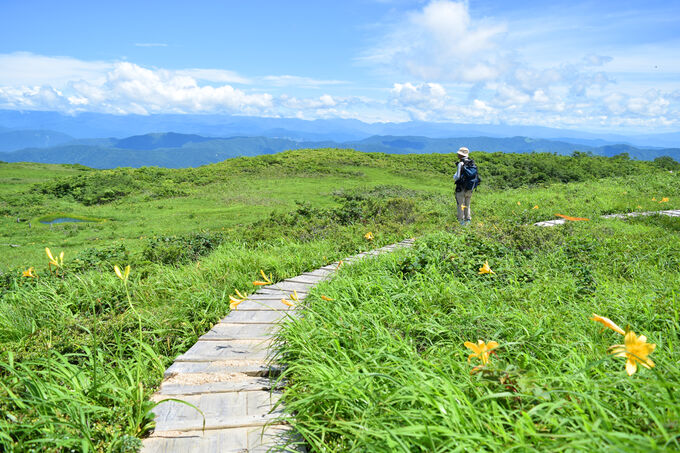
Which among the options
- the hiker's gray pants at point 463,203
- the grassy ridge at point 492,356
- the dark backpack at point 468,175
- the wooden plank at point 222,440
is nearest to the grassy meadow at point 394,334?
the grassy ridge at point 492,356

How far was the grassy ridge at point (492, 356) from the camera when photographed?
1.75m

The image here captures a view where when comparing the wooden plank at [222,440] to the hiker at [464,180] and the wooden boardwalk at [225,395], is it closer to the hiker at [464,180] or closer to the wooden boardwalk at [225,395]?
the wooden boardwalk at [225,395]

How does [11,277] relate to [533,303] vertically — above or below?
below

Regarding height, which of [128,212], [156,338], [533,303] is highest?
[533,303]

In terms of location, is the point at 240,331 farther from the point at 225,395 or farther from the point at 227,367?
the point at 225,395

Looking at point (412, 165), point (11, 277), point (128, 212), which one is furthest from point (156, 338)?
point (412, 165)

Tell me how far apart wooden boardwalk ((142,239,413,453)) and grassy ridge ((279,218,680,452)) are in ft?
0.63

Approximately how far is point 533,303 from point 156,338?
11.9 ft

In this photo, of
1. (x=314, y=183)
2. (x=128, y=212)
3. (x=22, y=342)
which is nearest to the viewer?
(x=22, y=342)

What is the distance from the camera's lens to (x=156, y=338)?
11.8 feet

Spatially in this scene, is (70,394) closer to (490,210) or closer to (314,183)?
(490,210)

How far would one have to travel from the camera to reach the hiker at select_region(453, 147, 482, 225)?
29.7 feet

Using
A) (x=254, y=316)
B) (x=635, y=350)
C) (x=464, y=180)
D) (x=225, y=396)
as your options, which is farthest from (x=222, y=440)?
(x=464, y=180)

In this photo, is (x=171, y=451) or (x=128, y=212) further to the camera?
(x=128, y=212)
